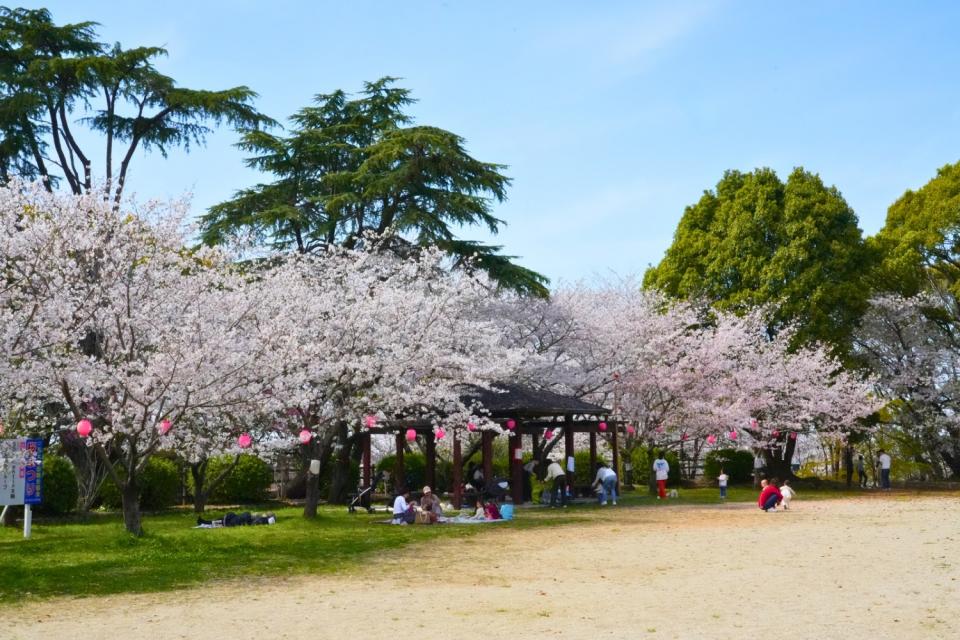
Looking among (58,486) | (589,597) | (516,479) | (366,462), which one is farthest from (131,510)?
(516,479)

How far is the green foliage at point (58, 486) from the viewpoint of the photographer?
2206cm

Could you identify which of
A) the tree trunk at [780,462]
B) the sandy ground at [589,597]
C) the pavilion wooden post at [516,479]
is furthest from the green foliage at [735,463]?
the sandy ground at [589,597]

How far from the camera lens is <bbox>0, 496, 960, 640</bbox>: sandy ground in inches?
327

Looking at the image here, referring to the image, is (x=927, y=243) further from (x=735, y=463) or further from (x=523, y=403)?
(x=523, y=403)

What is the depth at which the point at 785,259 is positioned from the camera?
110 ft

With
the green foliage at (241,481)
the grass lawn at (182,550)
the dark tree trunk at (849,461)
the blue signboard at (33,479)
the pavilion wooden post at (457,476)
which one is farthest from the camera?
the dark tree trunk at (849,461)

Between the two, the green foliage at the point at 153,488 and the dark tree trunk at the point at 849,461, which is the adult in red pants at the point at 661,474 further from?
the green foliage at the point at 153,488

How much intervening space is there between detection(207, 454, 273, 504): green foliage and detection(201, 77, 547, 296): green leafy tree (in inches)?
256

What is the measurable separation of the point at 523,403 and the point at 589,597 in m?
13.6

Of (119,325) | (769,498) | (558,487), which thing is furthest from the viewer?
(558,487)

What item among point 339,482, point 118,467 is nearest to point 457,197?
point 339,482

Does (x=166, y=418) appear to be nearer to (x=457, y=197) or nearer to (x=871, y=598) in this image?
(x=871, y=598)

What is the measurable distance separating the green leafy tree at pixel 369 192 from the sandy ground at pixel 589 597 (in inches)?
533

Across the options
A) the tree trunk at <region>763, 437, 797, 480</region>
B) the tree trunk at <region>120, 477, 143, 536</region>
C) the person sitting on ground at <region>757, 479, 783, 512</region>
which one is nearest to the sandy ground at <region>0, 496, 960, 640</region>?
the tree trunk at <region>120, 477, 143, 536</region>
